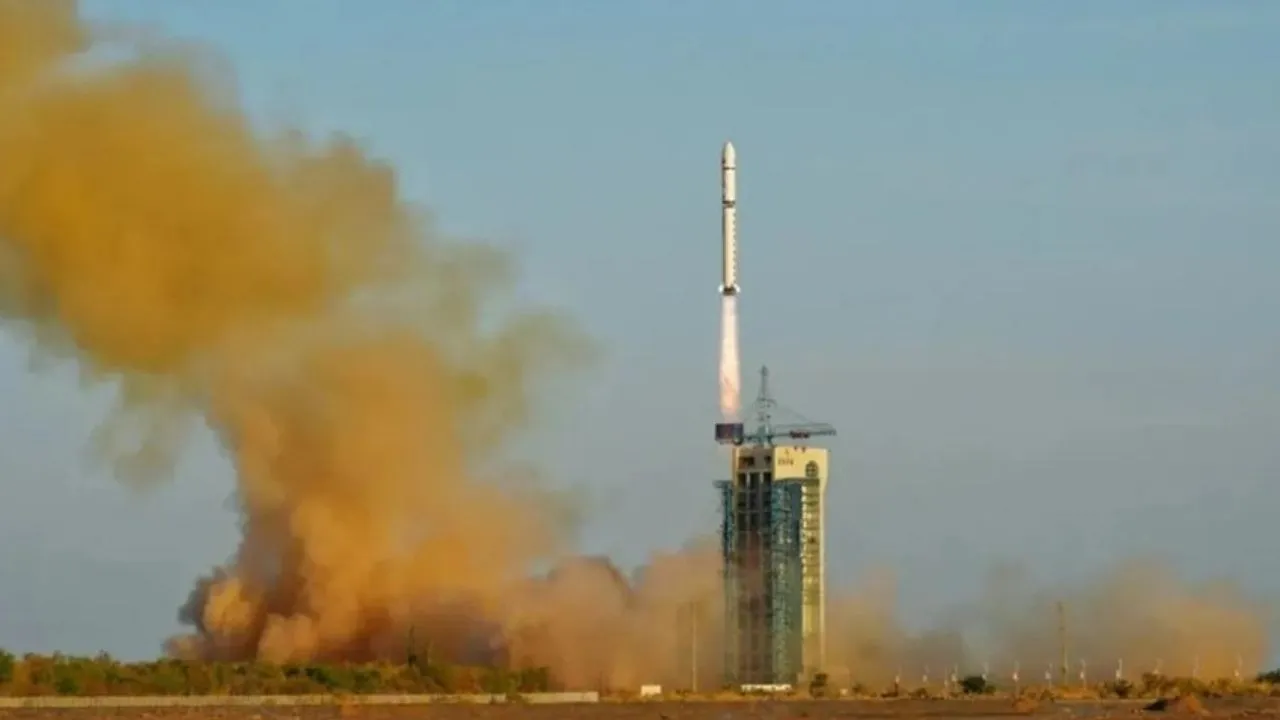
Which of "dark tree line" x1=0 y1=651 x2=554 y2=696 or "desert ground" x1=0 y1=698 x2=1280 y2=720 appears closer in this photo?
"desert ground" x1=0 y1=698 x2=1280 y2=720

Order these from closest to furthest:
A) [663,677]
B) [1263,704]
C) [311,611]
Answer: [1263,704] → [311,611] → [663,677]

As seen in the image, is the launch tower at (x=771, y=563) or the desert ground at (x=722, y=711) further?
the launch tower at (x=771, y=563)

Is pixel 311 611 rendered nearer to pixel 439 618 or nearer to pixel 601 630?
pixel 439 618

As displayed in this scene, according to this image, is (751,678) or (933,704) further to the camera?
(751,678)

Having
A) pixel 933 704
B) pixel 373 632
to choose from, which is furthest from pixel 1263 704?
pixel 373 632

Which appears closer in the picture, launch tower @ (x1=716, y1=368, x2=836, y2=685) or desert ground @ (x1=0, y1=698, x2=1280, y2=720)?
desert ground @ (x1=0, y1=698, x2=1280, y2=720)
